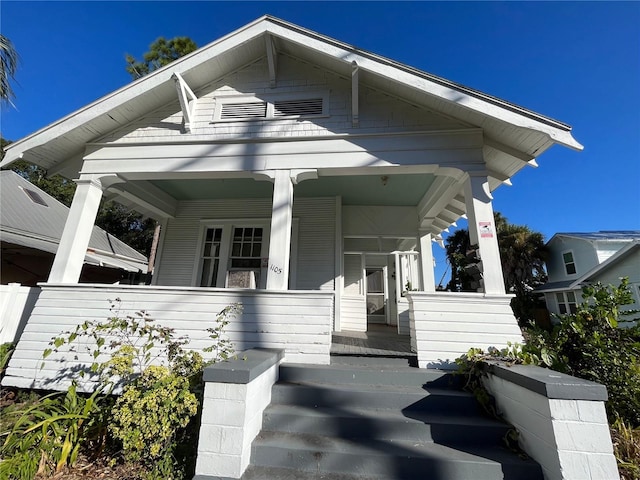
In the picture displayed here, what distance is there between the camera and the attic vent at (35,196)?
9.51m

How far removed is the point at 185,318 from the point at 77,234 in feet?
7.61

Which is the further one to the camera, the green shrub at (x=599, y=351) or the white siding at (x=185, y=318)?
the white siding at (x=185, y=318)

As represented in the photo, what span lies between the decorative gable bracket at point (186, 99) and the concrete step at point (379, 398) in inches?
173

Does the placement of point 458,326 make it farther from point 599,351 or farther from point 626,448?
point 626,448

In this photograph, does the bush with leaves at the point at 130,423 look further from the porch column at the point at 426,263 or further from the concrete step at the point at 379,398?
the porch column at the point at 426,263

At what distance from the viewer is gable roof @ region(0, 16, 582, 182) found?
369 cm

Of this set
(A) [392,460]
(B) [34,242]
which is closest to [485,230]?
(A) [392,460]

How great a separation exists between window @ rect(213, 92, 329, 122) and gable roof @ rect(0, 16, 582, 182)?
611 mm

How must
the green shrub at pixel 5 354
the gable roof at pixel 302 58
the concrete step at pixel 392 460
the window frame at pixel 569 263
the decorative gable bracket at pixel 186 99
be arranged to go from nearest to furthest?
the concrete step at pixel 392 460
the gable roof at pixel 302 58
the green shrub at pixel 5 354
the decorative gable bracket at pixel 186 99
the window frame at pixel 569 263

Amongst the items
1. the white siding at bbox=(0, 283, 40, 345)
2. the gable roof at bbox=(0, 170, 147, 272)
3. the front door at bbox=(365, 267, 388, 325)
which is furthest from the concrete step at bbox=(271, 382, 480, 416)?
the gable roof at bbox=(0, 170, 147, 272)

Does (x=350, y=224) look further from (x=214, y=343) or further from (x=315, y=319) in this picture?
(x=214, y=343)

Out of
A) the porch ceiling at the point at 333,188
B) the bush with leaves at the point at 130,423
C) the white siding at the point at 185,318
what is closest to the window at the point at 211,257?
the porch ceiling at the point at 333,188

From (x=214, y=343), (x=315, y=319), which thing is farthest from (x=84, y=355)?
(x=315, y=319)

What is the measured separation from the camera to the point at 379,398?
2762mm
